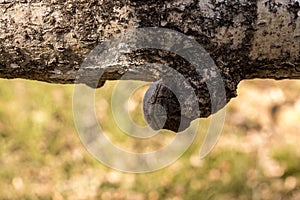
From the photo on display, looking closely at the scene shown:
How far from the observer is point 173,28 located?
1.83ft

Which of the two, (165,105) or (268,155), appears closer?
(165,105)

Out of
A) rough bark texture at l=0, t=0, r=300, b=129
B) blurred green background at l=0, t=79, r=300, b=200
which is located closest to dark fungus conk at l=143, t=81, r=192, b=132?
rough bark texture at l=0, t=0, r=300, b=129

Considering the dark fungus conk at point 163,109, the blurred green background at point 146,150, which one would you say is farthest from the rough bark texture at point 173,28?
the blurred green background at point 146,150

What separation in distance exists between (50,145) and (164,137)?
0.43 m

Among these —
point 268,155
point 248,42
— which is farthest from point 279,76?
point 268,155

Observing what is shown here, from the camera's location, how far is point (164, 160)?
2.39m

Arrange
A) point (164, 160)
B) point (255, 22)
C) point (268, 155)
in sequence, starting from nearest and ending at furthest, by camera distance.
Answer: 1. point (255, 22)
2. point (268, 155)
3. point (164, 160)

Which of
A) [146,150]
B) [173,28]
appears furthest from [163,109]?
[146,150]

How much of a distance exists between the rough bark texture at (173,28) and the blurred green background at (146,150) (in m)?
1.64

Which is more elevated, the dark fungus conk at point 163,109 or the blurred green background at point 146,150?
the blurred green background at point 146,150

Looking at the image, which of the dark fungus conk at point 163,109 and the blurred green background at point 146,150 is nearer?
the dark fungus conk at point 163,109

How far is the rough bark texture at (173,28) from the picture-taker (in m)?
0.55

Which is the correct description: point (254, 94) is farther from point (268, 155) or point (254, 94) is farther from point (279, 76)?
point (279, 76)

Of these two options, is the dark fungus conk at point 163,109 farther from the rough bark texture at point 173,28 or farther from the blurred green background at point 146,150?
the blurred green background at point 146,150
